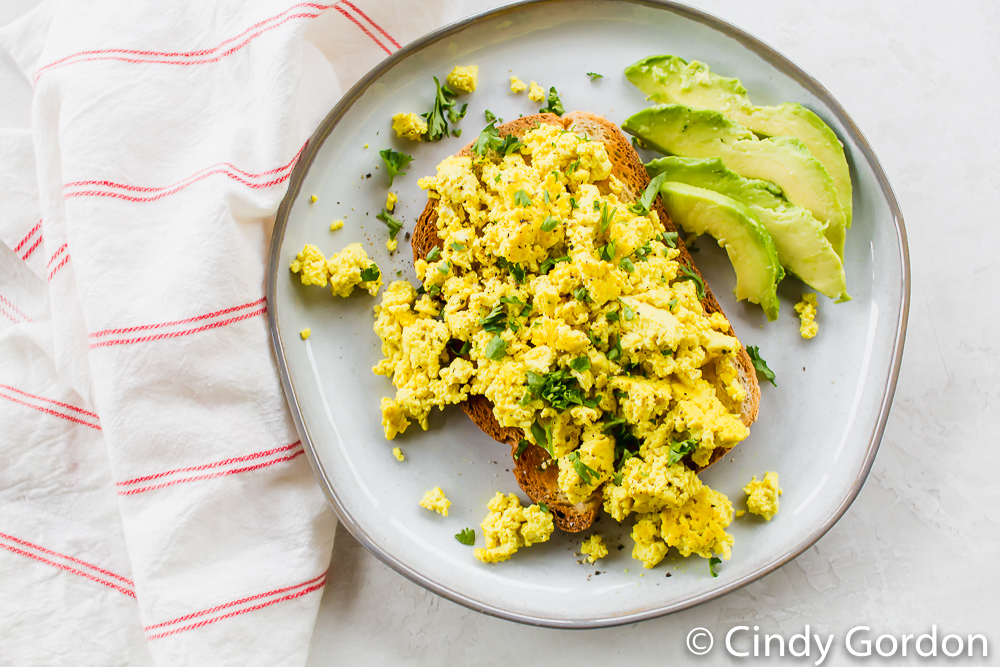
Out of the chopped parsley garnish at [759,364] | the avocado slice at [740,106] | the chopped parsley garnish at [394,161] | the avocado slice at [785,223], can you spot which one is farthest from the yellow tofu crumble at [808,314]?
the chopped parsley garnish at [394,161]

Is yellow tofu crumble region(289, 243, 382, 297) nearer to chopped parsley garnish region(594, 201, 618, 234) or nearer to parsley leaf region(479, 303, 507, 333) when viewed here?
parsley leaf region(479, 303, 507, 333)

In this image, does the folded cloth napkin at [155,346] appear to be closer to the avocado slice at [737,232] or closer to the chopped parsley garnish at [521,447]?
the chopped parsley garnish at [521,447]

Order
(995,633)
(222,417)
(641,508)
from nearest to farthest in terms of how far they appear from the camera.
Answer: (641,508)
(222,417)
(995,633)

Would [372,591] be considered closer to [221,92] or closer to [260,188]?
[260,188]

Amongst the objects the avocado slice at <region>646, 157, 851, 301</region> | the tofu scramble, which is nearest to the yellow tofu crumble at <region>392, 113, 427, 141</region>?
the tofu scramble

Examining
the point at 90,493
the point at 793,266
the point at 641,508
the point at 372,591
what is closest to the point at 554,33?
the point at 793,266

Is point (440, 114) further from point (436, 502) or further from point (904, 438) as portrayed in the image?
point (904, 438)

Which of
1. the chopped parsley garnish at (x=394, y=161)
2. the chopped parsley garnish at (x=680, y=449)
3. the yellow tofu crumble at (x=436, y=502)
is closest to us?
the chopped parsley garnish at (x=680, y=449)
